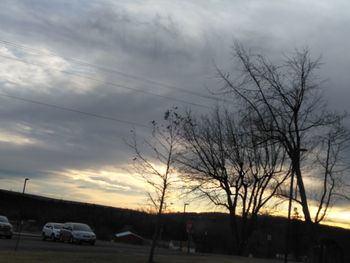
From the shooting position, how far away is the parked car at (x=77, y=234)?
140 feet

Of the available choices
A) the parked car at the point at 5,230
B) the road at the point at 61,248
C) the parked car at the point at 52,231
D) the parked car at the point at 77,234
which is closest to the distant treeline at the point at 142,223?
the parked car at the point at 52,231

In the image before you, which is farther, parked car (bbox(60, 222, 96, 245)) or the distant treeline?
the distant treeline

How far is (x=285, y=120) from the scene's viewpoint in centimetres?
2617

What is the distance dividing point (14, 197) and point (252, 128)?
9514 cm

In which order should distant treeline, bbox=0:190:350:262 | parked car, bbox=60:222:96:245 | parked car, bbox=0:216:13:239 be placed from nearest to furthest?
parked car, bbox=0:216:13:239 < parked car, bbox=60:222:96:245 < distant treeline, bbox=0:190:350:262

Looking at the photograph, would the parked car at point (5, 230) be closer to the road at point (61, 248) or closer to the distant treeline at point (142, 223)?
the road at point (61, 248)

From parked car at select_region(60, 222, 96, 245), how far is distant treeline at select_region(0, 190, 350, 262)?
3243 centimetres

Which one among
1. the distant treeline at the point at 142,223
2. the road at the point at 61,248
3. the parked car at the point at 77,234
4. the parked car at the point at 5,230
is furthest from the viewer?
the distant treeline at the point at 142,223

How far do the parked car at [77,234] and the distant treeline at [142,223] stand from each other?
32434 millimetres

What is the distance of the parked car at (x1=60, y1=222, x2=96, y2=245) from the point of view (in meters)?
42.8

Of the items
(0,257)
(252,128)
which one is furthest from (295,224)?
(0,257)

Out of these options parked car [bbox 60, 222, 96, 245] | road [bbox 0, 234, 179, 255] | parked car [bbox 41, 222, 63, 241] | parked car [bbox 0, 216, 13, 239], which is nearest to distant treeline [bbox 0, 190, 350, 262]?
parked car [bbox 41, 222, 63, 241]

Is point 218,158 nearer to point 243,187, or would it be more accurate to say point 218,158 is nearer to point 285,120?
point 243,187

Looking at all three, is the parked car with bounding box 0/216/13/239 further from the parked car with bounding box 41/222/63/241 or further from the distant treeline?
the distant treeline
